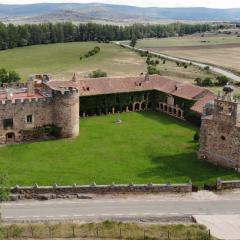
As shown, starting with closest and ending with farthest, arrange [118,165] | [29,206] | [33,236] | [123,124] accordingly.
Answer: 1. [33,236]
2. [29,206]
3. [118,165]
4. [123,124]

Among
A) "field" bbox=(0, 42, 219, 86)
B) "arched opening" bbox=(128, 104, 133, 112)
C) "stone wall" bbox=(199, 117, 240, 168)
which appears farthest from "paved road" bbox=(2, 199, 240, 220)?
"field" bbox=(0, 42, 219, 86)

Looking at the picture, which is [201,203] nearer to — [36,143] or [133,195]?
[133,195]

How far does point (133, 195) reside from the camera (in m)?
45.2

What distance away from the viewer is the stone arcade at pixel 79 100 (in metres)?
60.9

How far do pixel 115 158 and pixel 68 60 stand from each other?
95.1 meters

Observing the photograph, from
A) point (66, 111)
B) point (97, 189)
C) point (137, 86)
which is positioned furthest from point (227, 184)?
point (137, 86)

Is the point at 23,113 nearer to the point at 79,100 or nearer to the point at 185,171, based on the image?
the point at 79,100

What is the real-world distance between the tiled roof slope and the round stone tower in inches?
406

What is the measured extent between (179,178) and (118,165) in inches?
289

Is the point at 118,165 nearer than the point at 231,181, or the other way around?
the point at 231,181

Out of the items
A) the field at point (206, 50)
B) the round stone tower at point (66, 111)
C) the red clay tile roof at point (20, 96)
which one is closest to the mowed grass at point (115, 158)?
the round stone tower at point (66, 111)

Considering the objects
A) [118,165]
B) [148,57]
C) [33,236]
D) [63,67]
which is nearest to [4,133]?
A: [118,165]

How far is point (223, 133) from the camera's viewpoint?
51.6 meters

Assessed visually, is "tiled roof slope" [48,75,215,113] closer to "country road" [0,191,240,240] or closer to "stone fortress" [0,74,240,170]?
"stone fortress" [0,74,240,170]
